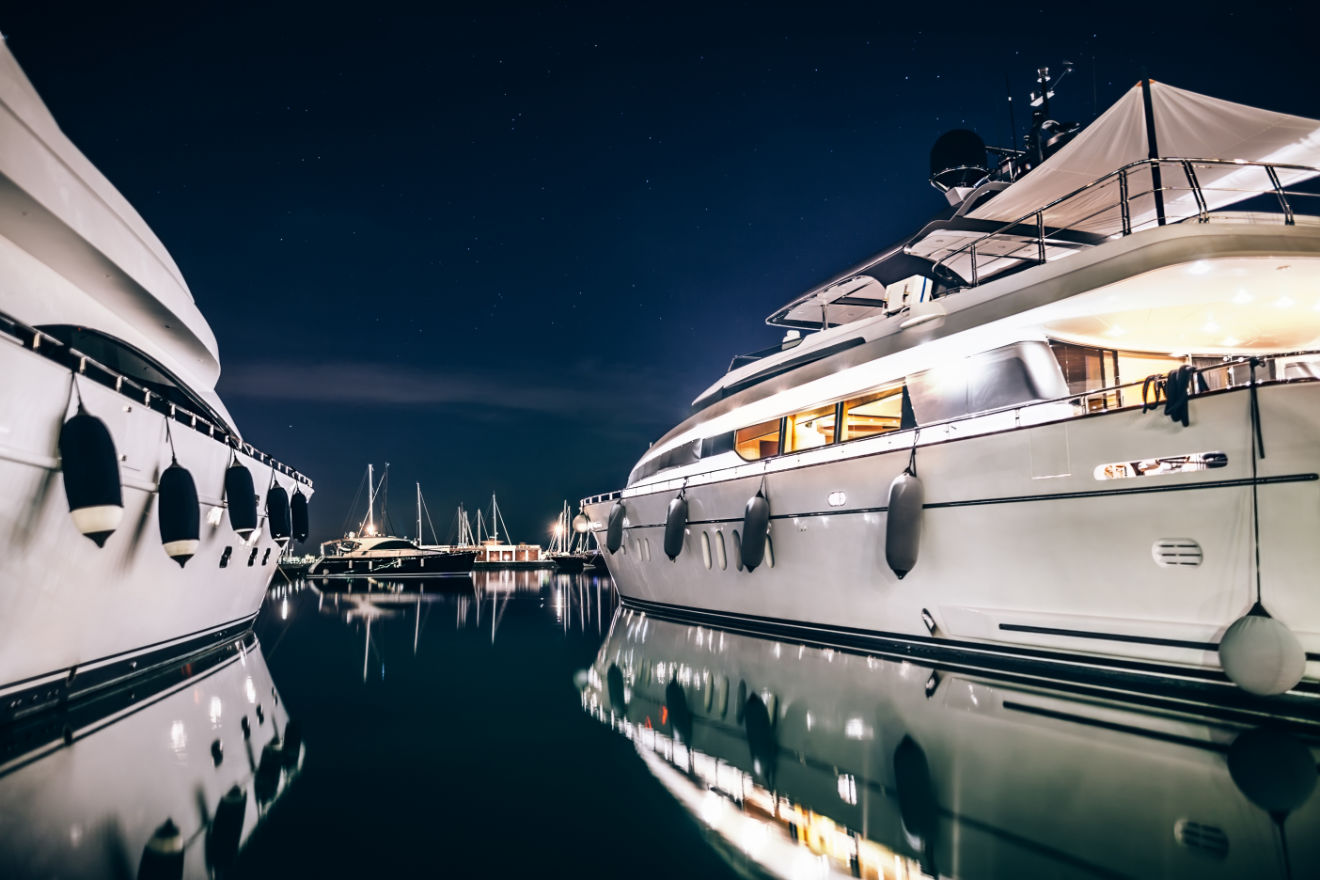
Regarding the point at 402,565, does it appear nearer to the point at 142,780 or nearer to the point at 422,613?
the point at 422,613

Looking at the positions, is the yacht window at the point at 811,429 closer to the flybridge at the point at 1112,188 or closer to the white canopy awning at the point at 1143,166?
the flybridge at the point at 1112,188

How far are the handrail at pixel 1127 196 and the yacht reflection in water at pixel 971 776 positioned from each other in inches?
151

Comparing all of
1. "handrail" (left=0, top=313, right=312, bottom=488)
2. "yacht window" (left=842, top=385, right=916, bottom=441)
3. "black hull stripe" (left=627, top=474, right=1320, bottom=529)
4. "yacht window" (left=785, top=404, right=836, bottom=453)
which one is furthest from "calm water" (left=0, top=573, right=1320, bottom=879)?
"yacht window" (left=785, top=404, right=836, bottom=453)

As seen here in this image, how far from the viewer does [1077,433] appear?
593 centimetres

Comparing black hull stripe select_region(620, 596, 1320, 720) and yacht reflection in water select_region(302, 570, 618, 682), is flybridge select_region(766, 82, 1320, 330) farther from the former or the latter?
yacht reflection in water select_region(302, 570, 618, 682)

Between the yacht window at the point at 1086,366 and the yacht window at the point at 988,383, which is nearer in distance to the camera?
the yacht window at the point at 988,383

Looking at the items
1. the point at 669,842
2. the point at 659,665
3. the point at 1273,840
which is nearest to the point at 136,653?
the point at 659,665

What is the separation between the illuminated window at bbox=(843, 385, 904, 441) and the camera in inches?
341

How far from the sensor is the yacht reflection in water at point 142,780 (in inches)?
106

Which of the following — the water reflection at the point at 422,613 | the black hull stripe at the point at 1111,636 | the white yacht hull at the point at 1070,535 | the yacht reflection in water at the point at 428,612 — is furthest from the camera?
the yacht reflection in water at the point at 428,612

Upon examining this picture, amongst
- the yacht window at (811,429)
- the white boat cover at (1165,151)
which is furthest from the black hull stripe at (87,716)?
the white boat cover at (1165,151)

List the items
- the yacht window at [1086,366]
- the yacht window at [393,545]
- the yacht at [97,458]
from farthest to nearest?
the yacht window at [393,545]
the yacht window at [1086,366]
the yacht at [97,458]

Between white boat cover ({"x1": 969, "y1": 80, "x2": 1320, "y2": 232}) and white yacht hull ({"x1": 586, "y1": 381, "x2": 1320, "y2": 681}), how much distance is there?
313 centimetres

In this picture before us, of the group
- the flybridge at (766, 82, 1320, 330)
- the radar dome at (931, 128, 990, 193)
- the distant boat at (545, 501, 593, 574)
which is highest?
the radar dome at (931, 128, 990, 193)
